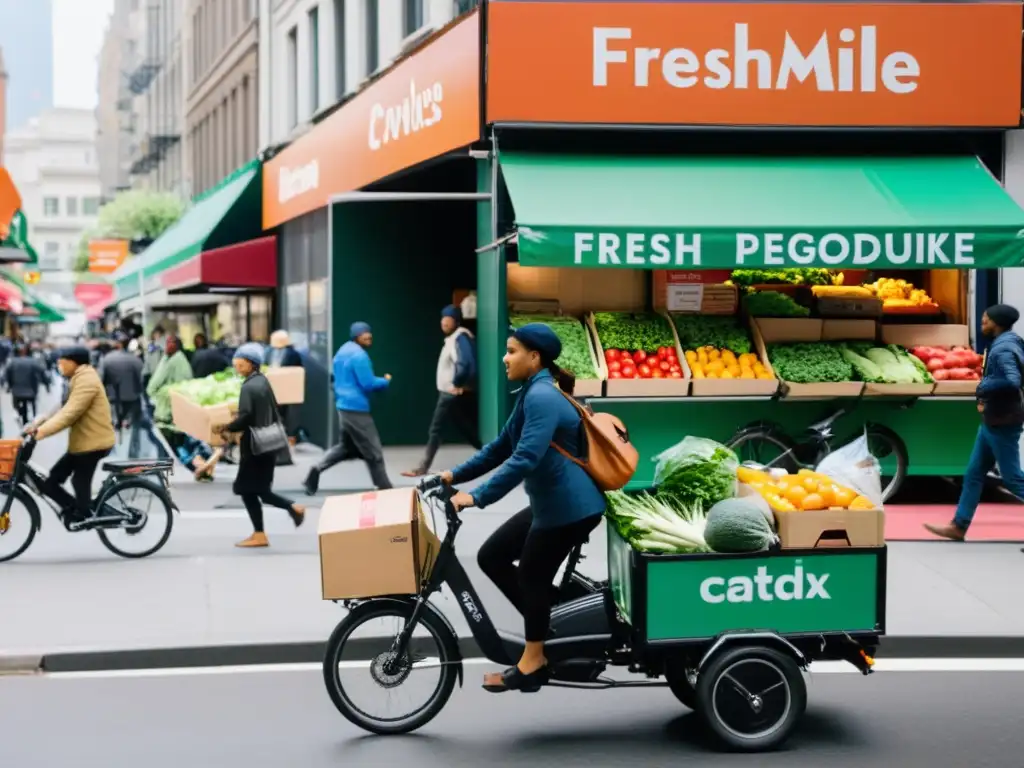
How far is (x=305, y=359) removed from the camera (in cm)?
2366

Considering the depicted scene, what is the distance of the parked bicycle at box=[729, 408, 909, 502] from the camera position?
1401cm

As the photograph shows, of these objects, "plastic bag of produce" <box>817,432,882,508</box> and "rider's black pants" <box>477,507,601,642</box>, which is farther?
"plastic bag of produce" <box>817,432,882,508</box>

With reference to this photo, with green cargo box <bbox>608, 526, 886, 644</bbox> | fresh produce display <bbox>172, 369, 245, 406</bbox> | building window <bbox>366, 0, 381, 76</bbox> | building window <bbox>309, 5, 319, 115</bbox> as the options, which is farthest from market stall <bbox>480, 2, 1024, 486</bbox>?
building window <bbox>309, 5, 319, 115</bbox>

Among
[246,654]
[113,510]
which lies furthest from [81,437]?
[246,654]

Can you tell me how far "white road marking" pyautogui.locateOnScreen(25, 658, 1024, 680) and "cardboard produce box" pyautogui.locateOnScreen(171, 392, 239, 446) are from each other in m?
8.58

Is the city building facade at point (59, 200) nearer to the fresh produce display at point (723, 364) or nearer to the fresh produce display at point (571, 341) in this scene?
the fresh produce display at point (571, 341)

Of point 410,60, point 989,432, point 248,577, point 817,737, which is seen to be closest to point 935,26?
point 989,432

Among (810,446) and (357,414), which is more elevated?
(357,414)

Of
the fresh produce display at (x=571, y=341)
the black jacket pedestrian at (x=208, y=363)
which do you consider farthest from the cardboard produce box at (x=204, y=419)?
the black jacket pedestrian at (x=208, y=363)

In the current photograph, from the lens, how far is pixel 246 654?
8539 mm

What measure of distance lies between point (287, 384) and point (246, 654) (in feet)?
37.2

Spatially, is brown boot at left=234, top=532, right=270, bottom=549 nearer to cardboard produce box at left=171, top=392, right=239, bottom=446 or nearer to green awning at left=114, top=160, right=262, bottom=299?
cardboard produce box at left=171, top=392, right=239, bottom=446

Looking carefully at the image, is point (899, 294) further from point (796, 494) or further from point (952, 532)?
point (796, 494)

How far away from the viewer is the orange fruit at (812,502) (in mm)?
6898
